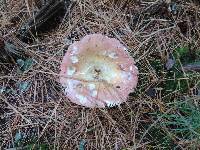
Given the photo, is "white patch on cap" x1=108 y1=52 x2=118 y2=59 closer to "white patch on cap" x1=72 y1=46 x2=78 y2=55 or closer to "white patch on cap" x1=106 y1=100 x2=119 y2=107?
"white patch on cap" x1=72 y1=46 x2=78 y2=55

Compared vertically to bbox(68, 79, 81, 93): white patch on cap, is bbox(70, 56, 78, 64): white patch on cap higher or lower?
higher

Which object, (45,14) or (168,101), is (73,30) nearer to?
(45,14)

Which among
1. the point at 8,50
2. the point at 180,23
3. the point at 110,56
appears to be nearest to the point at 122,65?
the point at 110,56

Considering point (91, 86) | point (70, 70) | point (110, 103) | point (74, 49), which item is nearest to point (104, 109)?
point (110, 103)

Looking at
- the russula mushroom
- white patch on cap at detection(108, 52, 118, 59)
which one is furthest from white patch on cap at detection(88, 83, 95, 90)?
white patch on cap at detection(108, 52, 118, 59)

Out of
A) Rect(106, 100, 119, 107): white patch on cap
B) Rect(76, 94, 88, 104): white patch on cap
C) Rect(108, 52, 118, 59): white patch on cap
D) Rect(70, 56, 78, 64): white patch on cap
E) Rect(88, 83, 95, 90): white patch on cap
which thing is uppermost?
Rect(70, 56, 78, 64): white patch on cap

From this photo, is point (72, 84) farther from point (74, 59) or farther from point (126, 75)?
point (126, 75)

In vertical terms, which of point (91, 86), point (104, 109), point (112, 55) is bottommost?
point (104, 109)
